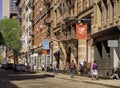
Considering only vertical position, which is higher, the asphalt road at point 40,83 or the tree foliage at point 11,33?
the tree foliage at point 11,33

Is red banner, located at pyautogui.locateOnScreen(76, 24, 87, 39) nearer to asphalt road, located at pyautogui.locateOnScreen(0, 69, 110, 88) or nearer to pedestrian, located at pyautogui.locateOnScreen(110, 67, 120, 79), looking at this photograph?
asphalt road, located at pyautogui.locateOnScreen(0, 69, 110, 88)

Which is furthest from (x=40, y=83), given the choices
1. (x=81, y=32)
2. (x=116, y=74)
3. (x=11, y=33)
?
(x=11, y=33)

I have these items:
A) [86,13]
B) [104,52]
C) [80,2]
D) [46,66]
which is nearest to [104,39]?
[104,52]

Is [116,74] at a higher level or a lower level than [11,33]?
lower

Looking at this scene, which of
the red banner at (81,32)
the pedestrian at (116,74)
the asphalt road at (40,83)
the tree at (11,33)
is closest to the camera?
the asphalt road at (40,83)

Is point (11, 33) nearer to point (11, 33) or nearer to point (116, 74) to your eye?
point (11, 33)

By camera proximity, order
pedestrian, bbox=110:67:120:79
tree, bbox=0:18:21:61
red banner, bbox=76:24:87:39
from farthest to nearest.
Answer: tree, bbox=0:18:21:61 < red banner, bbox=76:24:87:39 < pedestrian, bbox=110:67:120:79

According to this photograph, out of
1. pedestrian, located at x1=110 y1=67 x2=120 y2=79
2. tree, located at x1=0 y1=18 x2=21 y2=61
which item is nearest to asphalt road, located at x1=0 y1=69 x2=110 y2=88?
pedestrian, located at x1=110 y1=67 x2=120 y2=79

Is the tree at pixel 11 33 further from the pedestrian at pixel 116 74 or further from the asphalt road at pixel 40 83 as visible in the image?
the pedestrian at pixel 116 74

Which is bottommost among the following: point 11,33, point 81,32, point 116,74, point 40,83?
point 40,83

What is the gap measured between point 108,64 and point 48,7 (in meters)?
36.6

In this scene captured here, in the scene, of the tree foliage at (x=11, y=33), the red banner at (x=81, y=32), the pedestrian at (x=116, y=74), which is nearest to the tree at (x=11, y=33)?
the tree foliage at (x=11, y=33)

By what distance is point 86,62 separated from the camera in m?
50.9

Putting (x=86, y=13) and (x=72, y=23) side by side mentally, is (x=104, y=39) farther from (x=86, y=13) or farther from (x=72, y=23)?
(x=72, y=23)
